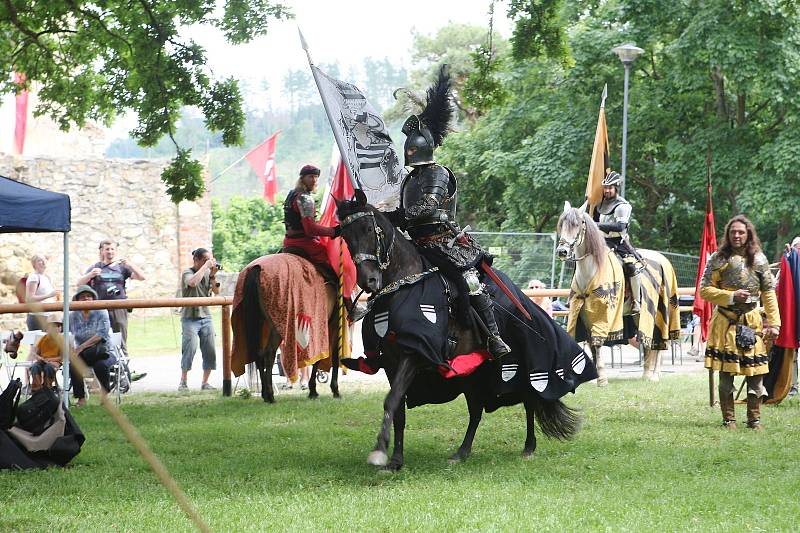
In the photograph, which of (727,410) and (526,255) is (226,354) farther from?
(526,255)

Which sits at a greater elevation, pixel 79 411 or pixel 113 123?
pixel 113 123

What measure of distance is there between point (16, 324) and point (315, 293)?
1261 centimetres

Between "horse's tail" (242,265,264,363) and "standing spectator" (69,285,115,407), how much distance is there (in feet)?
5.08

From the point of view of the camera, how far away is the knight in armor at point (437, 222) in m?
7.36

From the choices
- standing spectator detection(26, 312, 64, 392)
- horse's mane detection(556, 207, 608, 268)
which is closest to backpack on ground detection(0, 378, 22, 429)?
standing spectator detection(26, 312, 64, 392)

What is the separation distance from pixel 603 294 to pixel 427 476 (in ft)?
19.6

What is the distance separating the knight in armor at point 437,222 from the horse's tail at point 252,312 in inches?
152

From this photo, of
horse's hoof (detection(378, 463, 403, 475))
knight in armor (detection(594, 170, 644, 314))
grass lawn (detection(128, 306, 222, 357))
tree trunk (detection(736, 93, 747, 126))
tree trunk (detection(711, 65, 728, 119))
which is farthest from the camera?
tree trunk (detection(711, 65, 728, 119))

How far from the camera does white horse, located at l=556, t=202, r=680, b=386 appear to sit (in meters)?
12.3

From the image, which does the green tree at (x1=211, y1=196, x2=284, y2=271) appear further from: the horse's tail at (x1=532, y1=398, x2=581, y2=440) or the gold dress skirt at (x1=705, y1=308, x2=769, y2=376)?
the horse's tail at (x1=532, y1=398, x2=581, y2=440)

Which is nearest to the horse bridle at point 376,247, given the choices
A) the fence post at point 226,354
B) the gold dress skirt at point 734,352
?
the gold dress skirt at point 734,352

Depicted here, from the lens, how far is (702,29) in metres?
22.8

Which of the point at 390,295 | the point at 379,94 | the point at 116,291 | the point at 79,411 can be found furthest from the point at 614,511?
the point at 379,94

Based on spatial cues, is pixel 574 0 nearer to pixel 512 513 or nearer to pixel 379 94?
pixel 512 513
